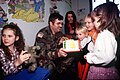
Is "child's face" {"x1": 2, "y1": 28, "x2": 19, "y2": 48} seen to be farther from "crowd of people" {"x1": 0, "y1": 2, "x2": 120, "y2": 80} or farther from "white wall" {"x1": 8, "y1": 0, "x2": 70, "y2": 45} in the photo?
"white wall" {"x1": 8, "y1": 0, "x2": 70, "y2": 45}

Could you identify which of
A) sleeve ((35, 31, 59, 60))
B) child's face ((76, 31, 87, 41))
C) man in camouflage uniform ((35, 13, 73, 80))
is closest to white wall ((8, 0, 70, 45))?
man in camouflage uniform ((35, 13, 73, 80))

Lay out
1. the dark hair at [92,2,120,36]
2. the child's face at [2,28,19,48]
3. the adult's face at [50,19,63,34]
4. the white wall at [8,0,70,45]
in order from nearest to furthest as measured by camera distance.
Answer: the dark hair at [92,2,120,36] → the child's face at [2,28,19,48] → the adult's face at [50,19,63,34] → the white wall at [8,0,70,45]

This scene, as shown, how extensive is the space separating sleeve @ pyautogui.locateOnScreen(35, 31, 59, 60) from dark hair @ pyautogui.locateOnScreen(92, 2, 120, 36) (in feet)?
2.12

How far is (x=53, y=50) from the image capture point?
207 centimetres

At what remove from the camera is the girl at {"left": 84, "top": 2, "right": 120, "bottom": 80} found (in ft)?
4.30

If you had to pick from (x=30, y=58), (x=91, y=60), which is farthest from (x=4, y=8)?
(x=91, y=60)

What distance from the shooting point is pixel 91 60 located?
1388mm

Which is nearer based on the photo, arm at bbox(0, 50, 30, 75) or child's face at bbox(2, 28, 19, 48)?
arm at bbox(0, 50, 30, 75)

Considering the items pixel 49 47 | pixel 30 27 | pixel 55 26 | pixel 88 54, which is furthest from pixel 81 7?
pixel 88 54

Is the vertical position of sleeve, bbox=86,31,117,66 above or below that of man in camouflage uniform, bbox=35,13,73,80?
above

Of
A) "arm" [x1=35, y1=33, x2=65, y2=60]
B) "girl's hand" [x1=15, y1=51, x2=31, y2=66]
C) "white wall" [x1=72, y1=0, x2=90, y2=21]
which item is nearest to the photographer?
"girl's hand" [x1=15, y1=51, x2=31, y2=66]

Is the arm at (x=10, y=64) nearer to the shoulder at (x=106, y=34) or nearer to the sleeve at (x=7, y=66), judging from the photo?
the sleeve at (x=7, y=66)

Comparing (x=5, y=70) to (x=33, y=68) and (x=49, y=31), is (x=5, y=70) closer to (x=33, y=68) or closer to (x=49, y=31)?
(x=33, y=68)

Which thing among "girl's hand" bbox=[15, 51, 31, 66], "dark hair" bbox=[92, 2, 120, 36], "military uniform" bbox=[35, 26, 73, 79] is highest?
"dark hair" bbox=[92, 2, 120, 36]
